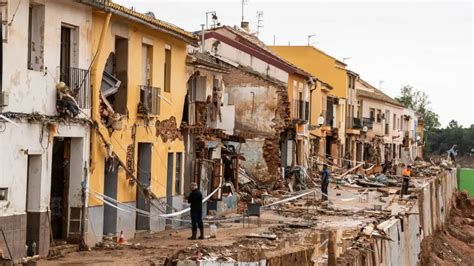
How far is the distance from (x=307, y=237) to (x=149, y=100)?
583cm

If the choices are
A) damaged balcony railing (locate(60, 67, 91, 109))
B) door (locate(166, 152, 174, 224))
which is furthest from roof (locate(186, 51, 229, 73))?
damaged balcony railing (locate(60, 67, 91, 109))

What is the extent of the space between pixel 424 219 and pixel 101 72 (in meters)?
23.8

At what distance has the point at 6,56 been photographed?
60.4 feet

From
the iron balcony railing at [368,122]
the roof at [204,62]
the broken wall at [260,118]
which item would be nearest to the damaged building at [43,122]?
the roof at [204,62]

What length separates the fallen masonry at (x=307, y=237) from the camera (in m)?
19.9

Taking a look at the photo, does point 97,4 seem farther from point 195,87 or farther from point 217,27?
point 217,27

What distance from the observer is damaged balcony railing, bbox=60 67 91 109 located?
2136cm

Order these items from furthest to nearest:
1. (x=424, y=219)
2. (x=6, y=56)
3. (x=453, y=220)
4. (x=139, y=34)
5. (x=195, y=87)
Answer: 1. (x=453, y=220)
2. (x=424, y=219)
3. (x=195, y=87)
4. (x=139, y=34)
5. (x=6, y=56)

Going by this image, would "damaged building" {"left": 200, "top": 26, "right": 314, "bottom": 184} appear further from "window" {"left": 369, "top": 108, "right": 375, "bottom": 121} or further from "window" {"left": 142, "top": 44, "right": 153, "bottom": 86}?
Answer: "window" {"left": 369, "top": 108, "right": 375, "bottom": 121}

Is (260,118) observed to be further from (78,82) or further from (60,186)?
(78,82)

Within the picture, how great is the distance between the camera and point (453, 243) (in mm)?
49688

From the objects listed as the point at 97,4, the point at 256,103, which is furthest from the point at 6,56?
the point at 256,103

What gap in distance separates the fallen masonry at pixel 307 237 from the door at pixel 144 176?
570 millimetres

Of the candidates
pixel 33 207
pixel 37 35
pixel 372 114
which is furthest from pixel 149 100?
pixel 372 114
